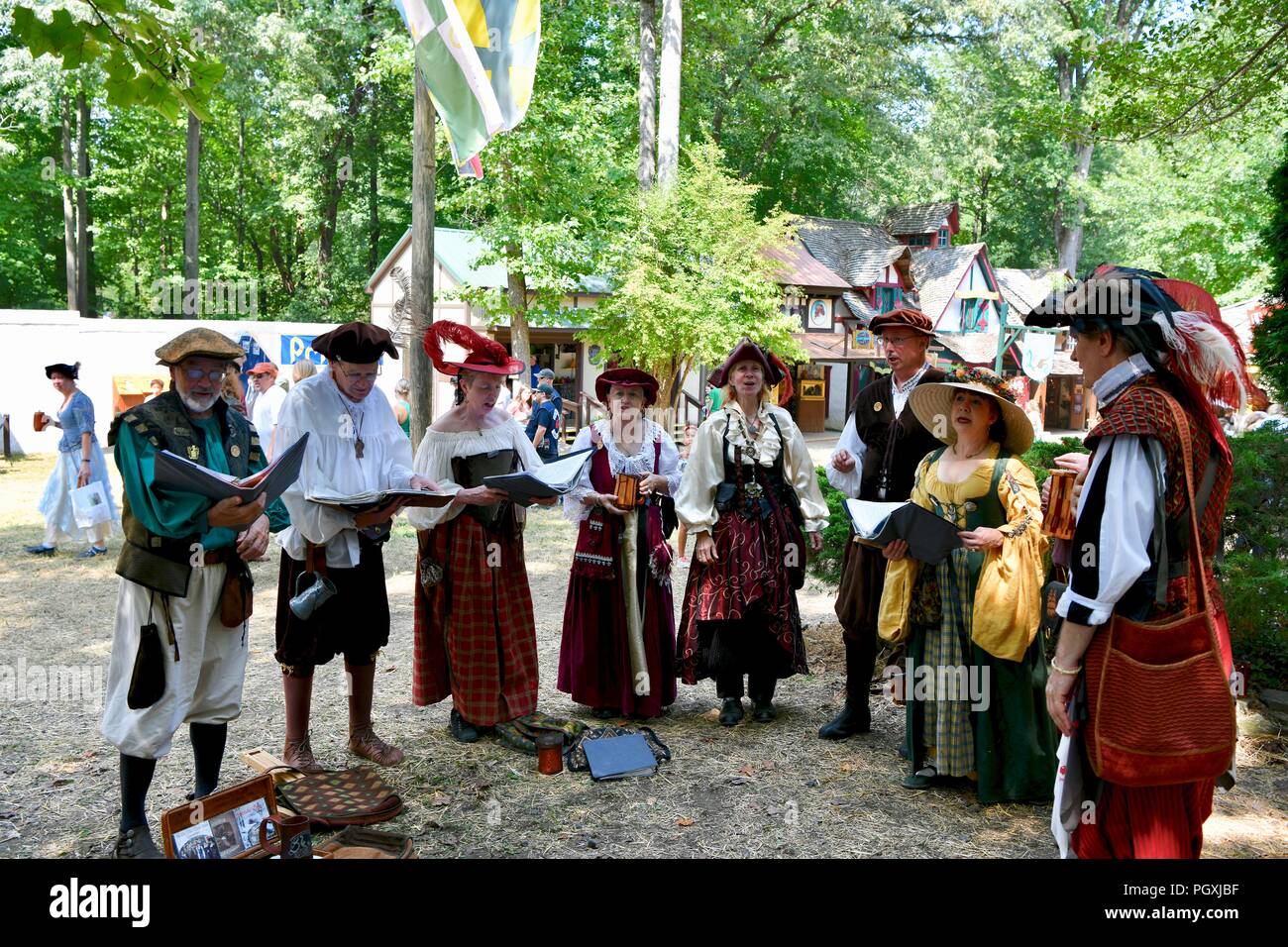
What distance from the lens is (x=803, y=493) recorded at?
5238mm

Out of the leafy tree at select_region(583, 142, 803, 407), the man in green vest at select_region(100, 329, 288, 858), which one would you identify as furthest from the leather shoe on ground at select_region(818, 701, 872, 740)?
the leafy tree at select_region(583, 142, 803, 407)

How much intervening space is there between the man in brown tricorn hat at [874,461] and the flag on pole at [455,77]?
3.67 metres

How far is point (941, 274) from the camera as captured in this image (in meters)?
33.1

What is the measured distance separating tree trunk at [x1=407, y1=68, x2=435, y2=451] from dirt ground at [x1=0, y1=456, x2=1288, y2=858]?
3931 mm

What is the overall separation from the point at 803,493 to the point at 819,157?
3000 cm

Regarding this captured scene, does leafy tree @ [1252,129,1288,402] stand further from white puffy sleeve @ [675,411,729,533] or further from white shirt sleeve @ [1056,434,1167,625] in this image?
white shirt sleeve @ [1056,434,1167,625]

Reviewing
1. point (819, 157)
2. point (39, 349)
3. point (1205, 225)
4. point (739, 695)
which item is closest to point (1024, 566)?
point (739, 695)

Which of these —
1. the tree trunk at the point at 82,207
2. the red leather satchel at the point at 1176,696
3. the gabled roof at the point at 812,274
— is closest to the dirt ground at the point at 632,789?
the red leather satchel at the point at 1176,696

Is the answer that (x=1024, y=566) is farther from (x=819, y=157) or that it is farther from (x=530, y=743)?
(x=819, y=157)

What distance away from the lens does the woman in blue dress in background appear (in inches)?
363

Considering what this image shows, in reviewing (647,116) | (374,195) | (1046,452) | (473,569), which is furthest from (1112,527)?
(374,195)

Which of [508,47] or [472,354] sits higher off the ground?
[508,47]

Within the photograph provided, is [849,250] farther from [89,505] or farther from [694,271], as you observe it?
[89,505]

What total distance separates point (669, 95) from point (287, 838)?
1464cm
